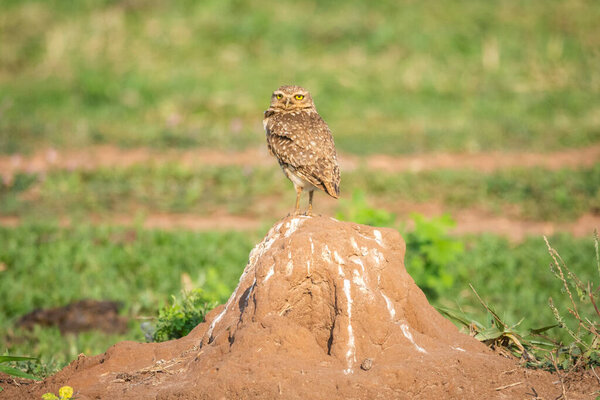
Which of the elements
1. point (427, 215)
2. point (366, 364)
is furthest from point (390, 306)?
point (427, 215)

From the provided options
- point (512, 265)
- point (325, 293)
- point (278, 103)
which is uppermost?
point (278, 103)

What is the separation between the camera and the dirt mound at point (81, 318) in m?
6.82

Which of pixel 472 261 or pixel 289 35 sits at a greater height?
pixel 289 35

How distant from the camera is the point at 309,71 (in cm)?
1617

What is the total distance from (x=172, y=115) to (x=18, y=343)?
803cm

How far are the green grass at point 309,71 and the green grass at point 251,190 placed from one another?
167 cm

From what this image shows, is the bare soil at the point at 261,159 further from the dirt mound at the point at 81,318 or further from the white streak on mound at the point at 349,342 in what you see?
the white streak on mound at the point at 349,342

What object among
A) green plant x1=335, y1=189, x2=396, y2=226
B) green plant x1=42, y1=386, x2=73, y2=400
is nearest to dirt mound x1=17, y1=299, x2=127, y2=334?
green plant x1=335, y1=189, x2=396, y2=226

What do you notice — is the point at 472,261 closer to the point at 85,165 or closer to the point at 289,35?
the point at 85,165

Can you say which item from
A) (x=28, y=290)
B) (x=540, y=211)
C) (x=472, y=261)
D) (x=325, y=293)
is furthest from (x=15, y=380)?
(x=540, y=211)

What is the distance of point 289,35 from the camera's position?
1784cm

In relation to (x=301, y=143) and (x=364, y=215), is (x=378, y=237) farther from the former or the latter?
(x=364, y=215)

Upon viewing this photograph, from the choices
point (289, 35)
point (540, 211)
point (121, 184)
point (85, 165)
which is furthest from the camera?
point (289, 35)

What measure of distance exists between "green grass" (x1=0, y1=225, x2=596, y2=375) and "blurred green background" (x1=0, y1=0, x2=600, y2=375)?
1.1 inches
